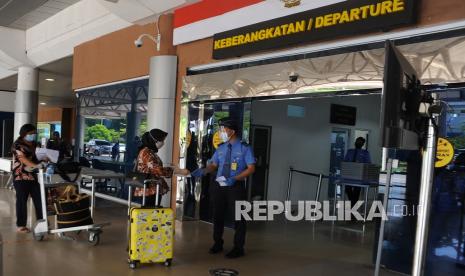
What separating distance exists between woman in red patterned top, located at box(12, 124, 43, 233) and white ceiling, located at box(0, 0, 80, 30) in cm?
434

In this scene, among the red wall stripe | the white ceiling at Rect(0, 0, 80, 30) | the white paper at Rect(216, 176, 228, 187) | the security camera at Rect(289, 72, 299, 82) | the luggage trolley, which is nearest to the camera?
the white paper at Rect(216, 176, 228, 187)

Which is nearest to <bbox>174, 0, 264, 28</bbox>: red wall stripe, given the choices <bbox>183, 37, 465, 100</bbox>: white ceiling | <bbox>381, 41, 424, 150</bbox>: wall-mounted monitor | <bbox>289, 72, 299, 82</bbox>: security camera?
<bbox>183, 37, 465, 100</bbox>: white ceiling

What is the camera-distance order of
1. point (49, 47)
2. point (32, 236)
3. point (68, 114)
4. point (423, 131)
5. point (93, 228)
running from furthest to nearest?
point (68, 114)
point (49, 47)
point (32, 236)
point (93, 228)
point (423, 131)

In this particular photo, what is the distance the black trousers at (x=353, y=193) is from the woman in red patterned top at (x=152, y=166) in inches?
169

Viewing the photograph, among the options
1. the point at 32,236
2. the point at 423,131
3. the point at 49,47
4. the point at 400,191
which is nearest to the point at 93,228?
the point at 32,236

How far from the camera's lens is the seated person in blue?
7.78 m

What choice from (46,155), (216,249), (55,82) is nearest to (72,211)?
(46,155)

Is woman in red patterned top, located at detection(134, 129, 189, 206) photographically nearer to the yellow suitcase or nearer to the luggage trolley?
the yellow suitcase

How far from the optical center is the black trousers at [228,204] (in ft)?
15.7

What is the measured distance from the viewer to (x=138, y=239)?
4.15 meters

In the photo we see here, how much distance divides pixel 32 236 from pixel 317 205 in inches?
206

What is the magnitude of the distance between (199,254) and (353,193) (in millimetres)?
3988

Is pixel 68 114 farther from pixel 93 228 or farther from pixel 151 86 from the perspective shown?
pixel 93 228

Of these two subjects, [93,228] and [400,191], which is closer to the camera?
→ [400,191]
